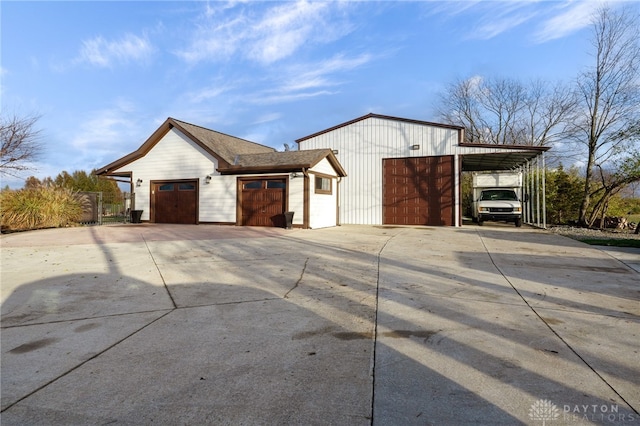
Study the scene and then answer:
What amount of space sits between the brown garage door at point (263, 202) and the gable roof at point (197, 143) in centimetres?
182

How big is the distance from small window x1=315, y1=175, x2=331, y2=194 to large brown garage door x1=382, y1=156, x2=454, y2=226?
133 inches

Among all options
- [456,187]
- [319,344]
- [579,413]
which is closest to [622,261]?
[579,413]

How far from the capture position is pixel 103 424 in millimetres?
1938

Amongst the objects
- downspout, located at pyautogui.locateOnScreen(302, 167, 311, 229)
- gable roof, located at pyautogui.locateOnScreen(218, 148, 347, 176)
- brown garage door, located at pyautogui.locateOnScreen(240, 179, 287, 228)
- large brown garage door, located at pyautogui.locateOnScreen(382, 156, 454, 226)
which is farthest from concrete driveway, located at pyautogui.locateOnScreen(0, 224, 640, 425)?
large brown garage door, located at pyautogui.locateOnScreen(382, 156, 454, 226)

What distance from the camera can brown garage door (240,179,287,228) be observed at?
15164 mm

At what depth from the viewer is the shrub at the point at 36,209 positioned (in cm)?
1295

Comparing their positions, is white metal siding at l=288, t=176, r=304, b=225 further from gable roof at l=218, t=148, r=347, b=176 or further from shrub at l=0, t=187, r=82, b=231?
shrub at l=0, t=187, r=82, b=231

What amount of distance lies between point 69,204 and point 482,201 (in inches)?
804

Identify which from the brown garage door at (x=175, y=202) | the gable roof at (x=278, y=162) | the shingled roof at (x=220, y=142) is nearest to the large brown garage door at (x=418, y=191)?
the gable roof at (x=278, y=162)

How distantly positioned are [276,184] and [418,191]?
25.5ft

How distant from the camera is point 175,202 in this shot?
57.8 ft

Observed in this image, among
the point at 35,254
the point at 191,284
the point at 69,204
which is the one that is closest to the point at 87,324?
the point at 191,284

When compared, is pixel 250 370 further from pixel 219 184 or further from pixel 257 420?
pixel 219 184

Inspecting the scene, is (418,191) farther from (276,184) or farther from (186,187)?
(186,187)
